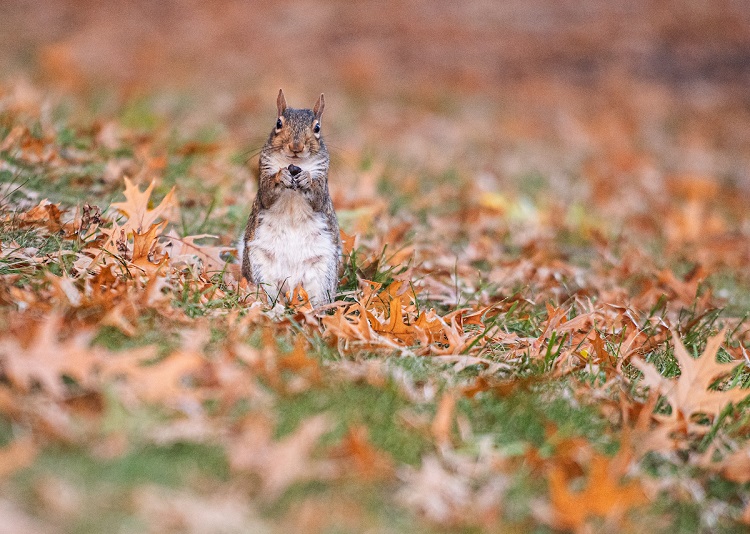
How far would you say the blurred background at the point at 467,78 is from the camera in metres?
7.23

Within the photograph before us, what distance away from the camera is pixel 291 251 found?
3.30 m

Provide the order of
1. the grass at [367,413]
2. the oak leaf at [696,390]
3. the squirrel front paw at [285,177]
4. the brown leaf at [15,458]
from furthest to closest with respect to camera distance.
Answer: the squirrel front paw at [285,177] < the oak leaf at [696,390] < the grass at [367,413] < the brown leaf at [15,458]

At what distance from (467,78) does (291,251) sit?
742 cm

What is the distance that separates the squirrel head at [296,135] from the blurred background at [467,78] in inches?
99.1

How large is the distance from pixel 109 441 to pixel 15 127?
2.77m

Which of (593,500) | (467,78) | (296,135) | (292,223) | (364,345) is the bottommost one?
(593,500)

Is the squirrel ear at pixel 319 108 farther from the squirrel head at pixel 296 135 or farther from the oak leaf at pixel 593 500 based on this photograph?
the oak leaf at pixel 593 500

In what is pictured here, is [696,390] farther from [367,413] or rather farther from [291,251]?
[291,251]

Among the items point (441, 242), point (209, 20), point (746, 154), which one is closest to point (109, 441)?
point (441, 242)

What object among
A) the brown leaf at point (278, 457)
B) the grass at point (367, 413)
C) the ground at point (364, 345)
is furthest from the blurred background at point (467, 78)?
the brown leaf at point (278, 457)

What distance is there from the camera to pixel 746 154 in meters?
8.84

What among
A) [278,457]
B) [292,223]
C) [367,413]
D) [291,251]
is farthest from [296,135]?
[278,457]

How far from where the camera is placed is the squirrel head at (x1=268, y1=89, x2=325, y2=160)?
3.29m

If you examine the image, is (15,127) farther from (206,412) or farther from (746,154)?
Answer: (746,154)
